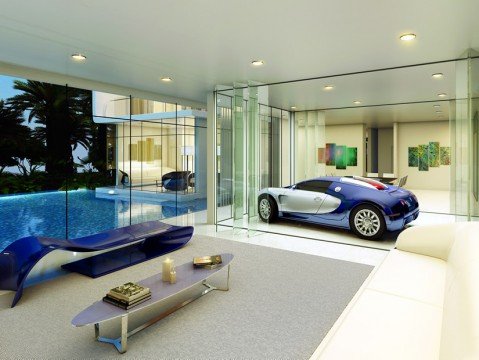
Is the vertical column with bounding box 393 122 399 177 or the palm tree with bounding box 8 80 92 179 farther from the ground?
the palm tree with bounding box 8 80 92 179

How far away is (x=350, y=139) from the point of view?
13445 millimetres

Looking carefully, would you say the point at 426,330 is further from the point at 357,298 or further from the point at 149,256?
the point at 149,256

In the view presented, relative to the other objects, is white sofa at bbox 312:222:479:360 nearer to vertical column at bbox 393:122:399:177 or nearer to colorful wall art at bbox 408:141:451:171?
vertical column at bbox 393:122:399:177

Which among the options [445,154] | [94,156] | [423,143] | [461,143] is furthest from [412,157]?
[94,156]

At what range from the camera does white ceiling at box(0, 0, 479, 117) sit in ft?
9.96

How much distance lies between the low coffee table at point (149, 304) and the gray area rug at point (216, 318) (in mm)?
58

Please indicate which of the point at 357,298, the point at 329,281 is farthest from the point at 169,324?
the point at 329,281

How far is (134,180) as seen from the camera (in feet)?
45.8

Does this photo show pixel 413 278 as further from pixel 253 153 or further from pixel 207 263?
pixel 253 153

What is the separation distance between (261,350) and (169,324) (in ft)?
2.92

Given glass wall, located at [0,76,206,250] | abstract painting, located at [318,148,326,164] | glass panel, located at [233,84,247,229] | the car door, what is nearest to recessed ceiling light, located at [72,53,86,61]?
glass panel, located at [233,84,247,229]

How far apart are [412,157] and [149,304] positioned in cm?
1342

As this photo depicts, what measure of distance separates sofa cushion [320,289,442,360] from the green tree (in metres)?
16.7

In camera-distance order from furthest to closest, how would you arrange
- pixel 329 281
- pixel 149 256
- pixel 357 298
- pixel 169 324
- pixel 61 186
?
pixel 61 186, pixel 149 256, pixel 329 281, pixel 169 324, pixel 357 298
